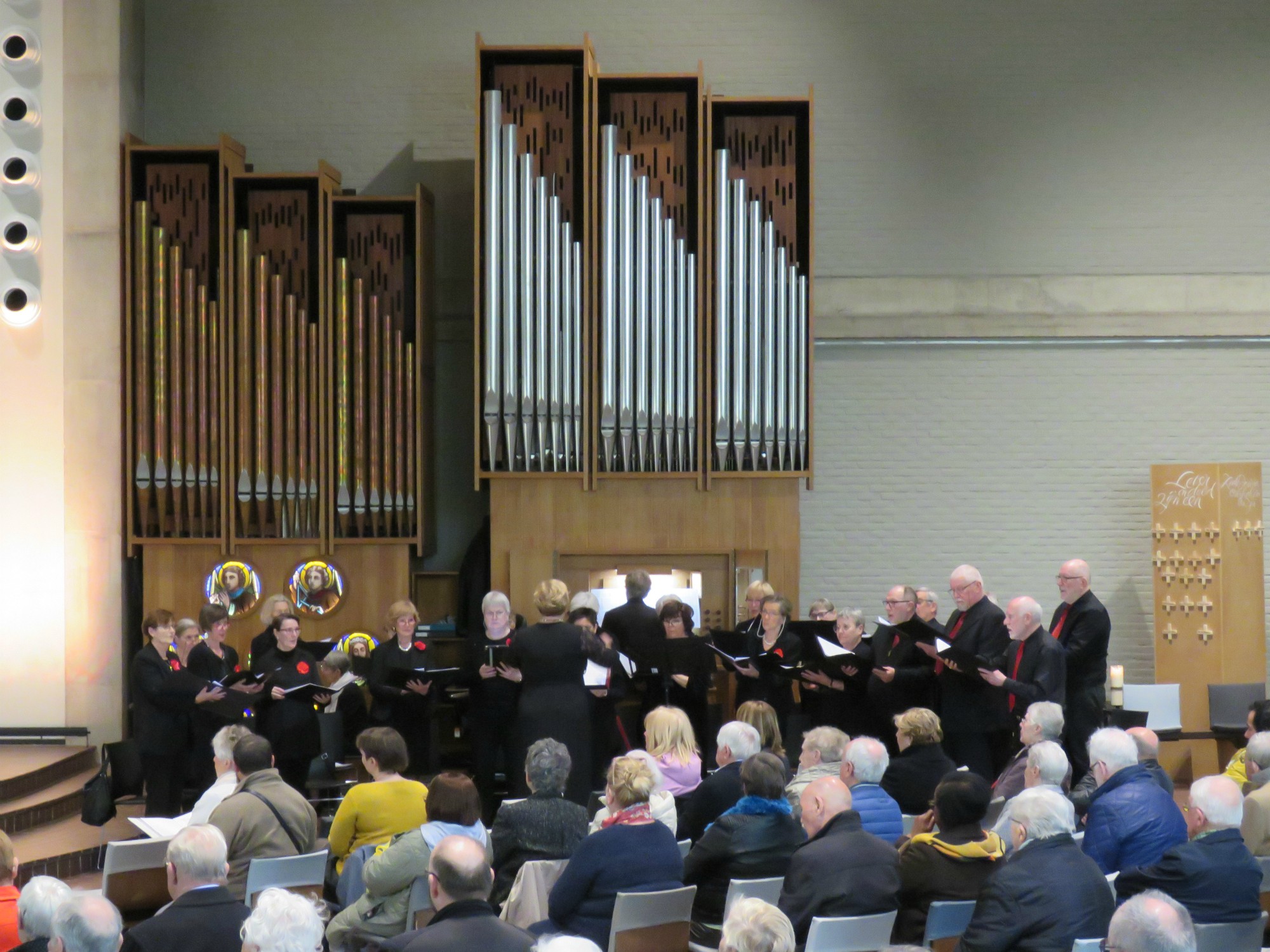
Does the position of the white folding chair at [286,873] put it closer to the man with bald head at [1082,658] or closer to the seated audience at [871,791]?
the seated audience at [871,791]

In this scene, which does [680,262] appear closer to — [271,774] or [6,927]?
[271,774]

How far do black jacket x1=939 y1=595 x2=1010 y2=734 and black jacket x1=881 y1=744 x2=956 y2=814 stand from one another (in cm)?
172

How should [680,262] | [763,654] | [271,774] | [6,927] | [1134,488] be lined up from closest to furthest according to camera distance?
[6,927] < [271,774] < [763,654] < [680,262] < [1134,488]

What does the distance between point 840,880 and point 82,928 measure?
2250mm

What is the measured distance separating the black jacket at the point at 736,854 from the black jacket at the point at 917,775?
1.09m

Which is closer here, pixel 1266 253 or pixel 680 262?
pixel 680 262

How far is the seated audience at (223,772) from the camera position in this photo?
19.3 feet

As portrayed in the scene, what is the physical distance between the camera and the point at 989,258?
1152cm

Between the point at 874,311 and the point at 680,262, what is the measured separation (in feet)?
6.48

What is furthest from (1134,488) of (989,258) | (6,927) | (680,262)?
(6,927)

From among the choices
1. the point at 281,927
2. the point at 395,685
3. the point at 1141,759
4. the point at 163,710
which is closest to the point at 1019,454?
the point at 1141,759

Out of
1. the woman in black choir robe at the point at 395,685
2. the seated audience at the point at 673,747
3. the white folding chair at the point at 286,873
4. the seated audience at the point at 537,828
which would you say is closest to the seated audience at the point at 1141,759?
the seated audience at the point at 673,747

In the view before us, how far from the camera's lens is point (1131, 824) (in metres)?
5.23

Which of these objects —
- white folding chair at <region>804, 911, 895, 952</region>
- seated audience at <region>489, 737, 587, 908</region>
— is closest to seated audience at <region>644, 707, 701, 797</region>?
seated audience at <region>489, 737, 587, 908</region>
